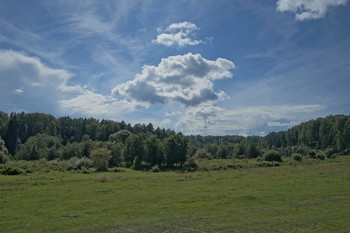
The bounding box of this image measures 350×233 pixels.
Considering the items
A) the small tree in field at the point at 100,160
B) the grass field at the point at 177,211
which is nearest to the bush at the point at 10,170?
the small tree in field at the point at 100,160

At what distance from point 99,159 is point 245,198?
224 feet

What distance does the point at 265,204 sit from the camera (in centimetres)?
2638

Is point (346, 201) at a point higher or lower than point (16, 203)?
higher

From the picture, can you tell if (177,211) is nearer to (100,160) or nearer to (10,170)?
(10,170)

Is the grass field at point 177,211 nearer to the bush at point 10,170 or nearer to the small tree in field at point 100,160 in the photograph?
the bush at point 10,170

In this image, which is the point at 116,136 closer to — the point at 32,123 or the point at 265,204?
the point at 32,123

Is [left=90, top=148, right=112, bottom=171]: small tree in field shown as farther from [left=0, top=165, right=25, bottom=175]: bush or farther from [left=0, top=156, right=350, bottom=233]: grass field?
[left=0, top=156, right=350, bottom=233]: grass field

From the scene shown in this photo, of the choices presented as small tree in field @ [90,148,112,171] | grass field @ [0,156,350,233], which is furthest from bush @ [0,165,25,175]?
grass field @ [0,156,350,233]

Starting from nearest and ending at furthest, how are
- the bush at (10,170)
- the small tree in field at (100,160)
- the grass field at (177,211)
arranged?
the grass field at (177,211), the bush at (10,170), the small tree in field at (100,160)

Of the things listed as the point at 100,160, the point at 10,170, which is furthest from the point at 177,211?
the point at 100,160

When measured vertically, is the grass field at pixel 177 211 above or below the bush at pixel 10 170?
above

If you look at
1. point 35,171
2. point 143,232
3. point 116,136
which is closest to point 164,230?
point 143,232

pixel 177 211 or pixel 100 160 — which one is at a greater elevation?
pixel 177 211

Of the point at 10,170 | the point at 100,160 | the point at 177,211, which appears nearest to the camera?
the point at 177,211
